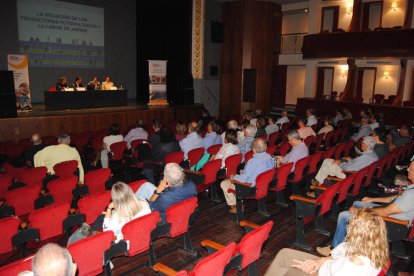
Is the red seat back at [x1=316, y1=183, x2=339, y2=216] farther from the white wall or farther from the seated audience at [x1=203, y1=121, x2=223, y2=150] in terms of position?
the white wall

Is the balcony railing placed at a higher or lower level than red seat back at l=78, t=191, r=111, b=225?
higher

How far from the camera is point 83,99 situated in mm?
12039

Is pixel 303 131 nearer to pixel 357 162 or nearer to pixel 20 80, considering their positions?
pixel 357 162

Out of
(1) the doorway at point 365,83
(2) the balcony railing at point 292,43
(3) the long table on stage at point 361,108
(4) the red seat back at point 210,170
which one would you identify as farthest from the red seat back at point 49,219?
(1) the doorway at point 365,83

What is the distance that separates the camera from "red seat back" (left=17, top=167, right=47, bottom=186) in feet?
16.2

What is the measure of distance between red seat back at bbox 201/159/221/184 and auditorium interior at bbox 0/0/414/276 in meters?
0.02

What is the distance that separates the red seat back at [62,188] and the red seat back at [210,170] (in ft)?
6.01

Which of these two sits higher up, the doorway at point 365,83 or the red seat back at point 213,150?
the doorway at point 365,83

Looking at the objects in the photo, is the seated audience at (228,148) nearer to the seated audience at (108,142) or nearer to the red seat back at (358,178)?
the red seat back at (358,178)

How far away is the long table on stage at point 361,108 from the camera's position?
12586 mm

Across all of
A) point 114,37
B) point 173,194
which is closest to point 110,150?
point 173,194

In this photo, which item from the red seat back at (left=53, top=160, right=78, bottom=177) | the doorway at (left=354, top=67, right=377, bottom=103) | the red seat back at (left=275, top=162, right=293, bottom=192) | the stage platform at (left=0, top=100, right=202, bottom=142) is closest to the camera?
the red seat back at (left=275, top=162, right=293, bottom=192)

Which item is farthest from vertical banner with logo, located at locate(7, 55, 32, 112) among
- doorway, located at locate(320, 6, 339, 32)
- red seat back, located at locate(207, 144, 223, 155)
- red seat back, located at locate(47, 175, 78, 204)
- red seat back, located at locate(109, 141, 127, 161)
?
doorway, located at locate(320, 6, 339, 32)

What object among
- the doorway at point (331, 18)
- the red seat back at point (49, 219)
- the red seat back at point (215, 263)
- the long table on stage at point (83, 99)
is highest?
the doorway at point (331, 18)
